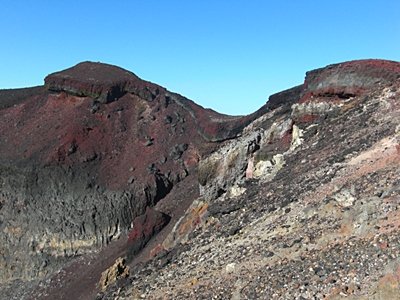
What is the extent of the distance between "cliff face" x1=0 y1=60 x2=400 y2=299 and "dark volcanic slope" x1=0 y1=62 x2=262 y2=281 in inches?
3.8

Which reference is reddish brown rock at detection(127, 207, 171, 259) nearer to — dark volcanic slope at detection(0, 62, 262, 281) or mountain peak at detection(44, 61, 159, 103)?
dark volcanic slope at detection(0, 62, 262, 281)

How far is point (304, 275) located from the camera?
37.9ft

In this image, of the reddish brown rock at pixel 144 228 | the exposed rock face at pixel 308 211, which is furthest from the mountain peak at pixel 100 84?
the exposed rock face at pixel 308 211

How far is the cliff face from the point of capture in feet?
40.3

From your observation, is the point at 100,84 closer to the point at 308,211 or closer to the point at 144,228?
the point at 144,228

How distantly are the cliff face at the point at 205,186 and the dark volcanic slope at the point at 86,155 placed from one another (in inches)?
3.8

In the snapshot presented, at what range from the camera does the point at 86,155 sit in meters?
34.5

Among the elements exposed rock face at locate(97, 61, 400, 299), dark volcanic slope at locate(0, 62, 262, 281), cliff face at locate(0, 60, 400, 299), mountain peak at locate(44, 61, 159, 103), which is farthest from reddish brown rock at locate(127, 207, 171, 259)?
mountain peak at locate(44, 61, 159, 103)

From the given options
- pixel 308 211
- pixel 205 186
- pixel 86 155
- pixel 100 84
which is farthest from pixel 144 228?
pixel 308 211

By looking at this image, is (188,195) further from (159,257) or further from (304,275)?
(304,275)

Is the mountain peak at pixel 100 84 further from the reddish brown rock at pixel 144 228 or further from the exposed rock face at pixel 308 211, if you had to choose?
the exposed rock face at pixel 308 211

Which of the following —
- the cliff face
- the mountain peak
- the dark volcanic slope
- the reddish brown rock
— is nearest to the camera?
the cliff face

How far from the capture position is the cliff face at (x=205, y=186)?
12.3m

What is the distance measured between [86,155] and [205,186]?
533 inches
